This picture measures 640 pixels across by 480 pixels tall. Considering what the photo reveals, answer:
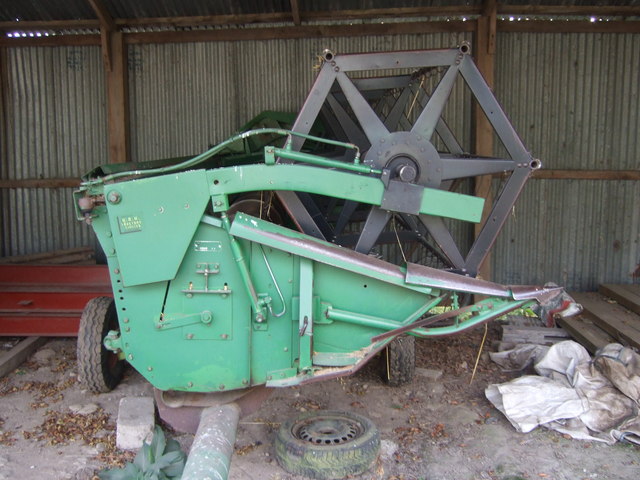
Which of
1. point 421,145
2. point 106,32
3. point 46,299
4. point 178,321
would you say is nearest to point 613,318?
point 421,145

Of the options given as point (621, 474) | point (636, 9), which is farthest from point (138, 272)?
point (636, 9)

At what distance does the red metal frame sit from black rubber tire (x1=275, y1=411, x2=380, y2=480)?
118 inches

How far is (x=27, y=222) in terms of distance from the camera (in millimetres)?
7828

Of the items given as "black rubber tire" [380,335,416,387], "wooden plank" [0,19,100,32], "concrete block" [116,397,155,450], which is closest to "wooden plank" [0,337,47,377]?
"concrete block" [116,397,155,450]

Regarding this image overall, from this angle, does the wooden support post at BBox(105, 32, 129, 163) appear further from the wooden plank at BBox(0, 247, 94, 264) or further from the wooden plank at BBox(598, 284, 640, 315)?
the wooden plank at BBox(598, 284, 640, 315)

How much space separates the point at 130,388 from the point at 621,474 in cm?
375

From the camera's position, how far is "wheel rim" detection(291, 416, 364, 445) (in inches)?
140

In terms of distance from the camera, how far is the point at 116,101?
7.30 metres

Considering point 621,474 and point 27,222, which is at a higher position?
point 27,222

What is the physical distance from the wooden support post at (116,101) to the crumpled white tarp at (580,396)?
5.38 metres

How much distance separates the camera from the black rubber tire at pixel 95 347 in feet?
14.5

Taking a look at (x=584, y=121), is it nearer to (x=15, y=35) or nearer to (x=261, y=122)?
(x=261, y=122)

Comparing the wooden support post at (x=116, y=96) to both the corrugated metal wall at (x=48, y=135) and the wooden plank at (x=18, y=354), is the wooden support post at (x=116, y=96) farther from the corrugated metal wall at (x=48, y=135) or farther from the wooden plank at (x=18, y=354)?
the wooden plank at (x=18, y=354)

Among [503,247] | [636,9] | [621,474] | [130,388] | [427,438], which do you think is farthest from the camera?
[503,247]
